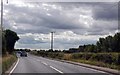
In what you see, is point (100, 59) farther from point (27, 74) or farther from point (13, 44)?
point (13, 44)

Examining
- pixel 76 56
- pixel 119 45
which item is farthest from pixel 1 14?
pixel 119 45

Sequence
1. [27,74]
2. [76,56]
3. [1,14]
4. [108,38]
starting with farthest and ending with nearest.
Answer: [108,38], [76,56], [1,14], [27,74]

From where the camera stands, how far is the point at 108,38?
133375 mm

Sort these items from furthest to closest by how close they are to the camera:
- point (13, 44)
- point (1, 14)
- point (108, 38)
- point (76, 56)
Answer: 1. point (108, 38)
2. point (13, 44)
3. point (76, 56)
4. point (1, 14)

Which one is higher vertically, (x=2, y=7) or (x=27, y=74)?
(x=2, y=7)

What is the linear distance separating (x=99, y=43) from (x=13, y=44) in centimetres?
5242

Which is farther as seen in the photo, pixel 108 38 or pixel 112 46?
pixel 108 38

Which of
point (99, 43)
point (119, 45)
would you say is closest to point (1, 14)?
point (119, 45)

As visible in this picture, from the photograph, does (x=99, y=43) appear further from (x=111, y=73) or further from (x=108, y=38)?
(x=111, y=73)

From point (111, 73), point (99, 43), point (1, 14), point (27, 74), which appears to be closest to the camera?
point (27, 74)

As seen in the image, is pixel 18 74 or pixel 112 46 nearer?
pixel 18 74

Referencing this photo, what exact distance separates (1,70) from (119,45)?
278ft

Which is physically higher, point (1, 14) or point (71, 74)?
point (1, 14)

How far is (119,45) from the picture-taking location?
107000 millimetres
